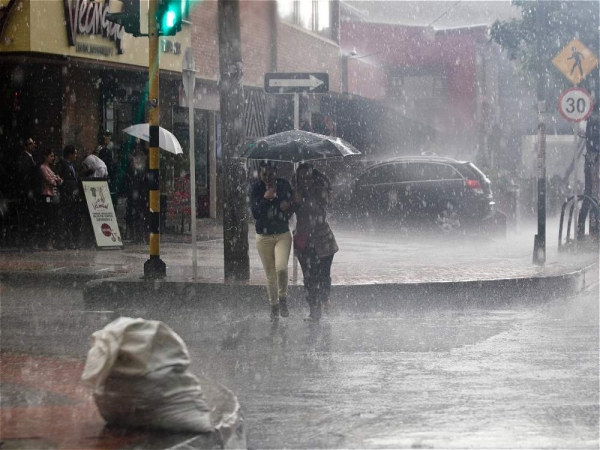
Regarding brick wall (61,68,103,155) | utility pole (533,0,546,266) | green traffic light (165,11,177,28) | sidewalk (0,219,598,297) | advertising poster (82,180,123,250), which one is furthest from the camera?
brick wall (61,68,103,155)

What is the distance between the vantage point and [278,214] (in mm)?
11789

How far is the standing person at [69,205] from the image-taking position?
18391 millimetres

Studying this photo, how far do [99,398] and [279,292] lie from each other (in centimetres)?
596

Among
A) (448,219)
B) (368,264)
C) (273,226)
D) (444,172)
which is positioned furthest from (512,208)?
(273,226)

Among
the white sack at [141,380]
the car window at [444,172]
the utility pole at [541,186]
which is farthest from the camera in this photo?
the car window at [444,172]

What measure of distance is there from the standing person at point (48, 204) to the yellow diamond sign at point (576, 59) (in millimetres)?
8602

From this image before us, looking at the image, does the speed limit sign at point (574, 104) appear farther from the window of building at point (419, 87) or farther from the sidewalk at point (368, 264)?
the window of building at point (419, 87)

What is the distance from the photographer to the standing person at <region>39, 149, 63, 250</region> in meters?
18.2

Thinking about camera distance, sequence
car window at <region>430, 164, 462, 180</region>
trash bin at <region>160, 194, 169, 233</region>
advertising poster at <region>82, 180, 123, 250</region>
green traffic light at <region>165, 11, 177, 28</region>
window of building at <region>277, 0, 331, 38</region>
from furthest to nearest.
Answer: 1. window of building at <region>277, 0, 331, 38</region>
2. car window at <region>430, 164, 462, 180</region>
3. trash bin at <region>160, 194, 169, 233</region>
4. advertising poster at <region>82, 180, 123, 250</region>
5. green traffic light at <region>165, 11, 177, 28</region>

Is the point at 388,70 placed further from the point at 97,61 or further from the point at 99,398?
the point at 99,398

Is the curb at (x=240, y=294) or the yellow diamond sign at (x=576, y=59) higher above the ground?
the yellow diamond sign at (x=576, y=59)

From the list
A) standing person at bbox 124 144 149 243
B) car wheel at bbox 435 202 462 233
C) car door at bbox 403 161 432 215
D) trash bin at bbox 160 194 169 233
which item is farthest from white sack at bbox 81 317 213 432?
car door at bbox 403 161 432 215

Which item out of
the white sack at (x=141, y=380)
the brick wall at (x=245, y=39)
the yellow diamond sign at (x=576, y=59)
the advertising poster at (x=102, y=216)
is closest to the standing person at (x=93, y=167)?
the advertising poster at (x=102, y=216)

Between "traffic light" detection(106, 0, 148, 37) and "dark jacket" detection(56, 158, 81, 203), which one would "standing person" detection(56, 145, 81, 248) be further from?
"traffic light" detection(106, 0, 148, 37)
